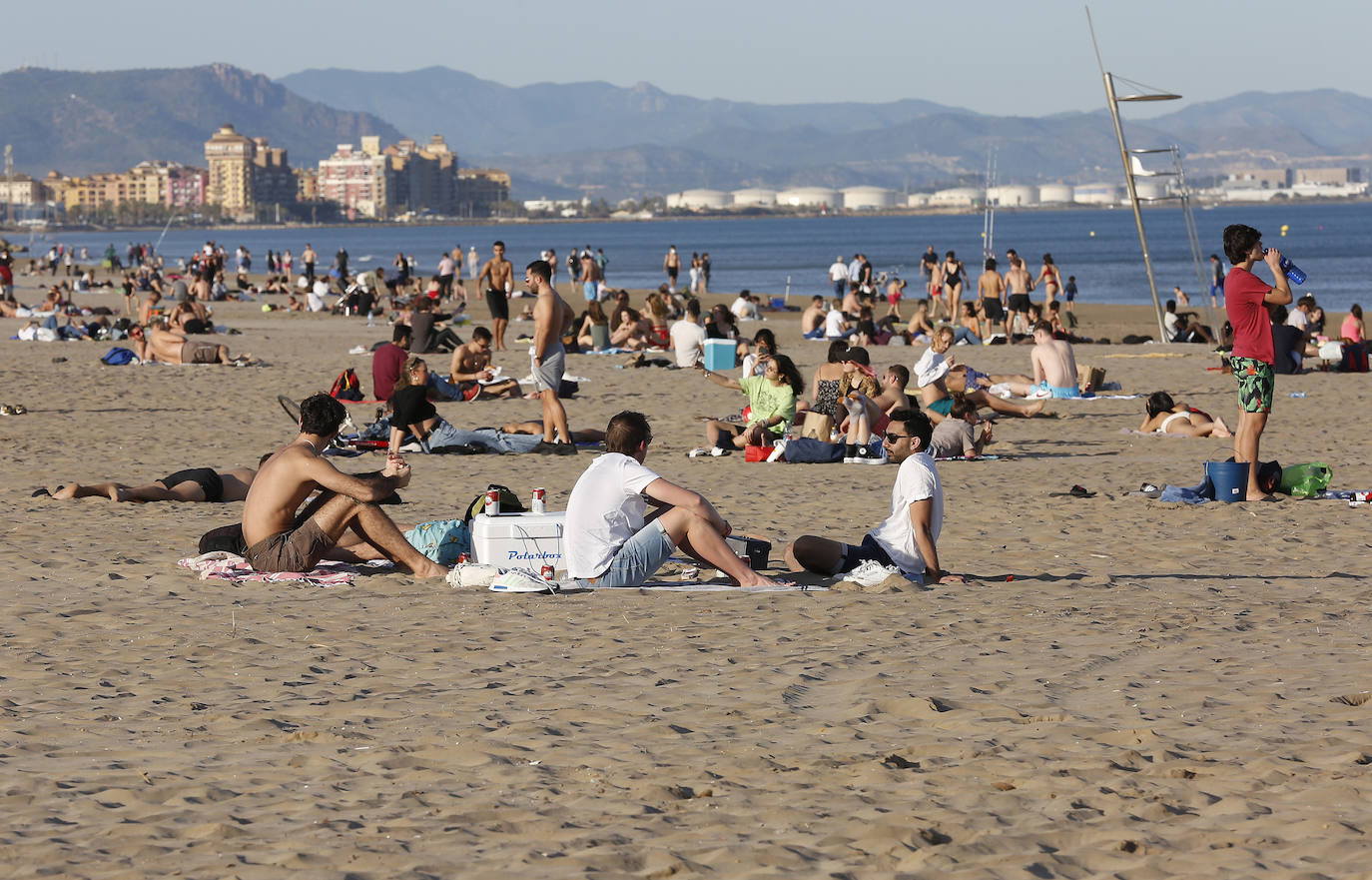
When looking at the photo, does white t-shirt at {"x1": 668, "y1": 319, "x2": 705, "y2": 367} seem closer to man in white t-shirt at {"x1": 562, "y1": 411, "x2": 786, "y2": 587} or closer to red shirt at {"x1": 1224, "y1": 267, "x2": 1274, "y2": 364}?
red shirt at {"x1": 1224, "y1": 267, "x2": 1274, "y2": 364}

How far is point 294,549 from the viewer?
7.18 meters

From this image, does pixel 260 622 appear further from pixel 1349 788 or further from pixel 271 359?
pixel 271 359

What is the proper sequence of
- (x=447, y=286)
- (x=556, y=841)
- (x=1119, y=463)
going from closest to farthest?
(x=556, y=841), (x=1119, y=463), (x=447, y=286)

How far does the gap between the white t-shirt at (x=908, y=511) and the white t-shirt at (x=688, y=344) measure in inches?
462

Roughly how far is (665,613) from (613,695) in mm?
1369

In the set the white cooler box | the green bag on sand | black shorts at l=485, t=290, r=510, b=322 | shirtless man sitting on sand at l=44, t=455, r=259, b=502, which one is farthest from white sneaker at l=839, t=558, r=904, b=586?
black shorts at l=485, t=290, r=510, b=322

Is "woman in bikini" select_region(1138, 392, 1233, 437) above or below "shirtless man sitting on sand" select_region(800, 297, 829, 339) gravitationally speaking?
below

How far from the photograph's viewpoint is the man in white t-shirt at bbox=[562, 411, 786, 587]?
22.0 ft

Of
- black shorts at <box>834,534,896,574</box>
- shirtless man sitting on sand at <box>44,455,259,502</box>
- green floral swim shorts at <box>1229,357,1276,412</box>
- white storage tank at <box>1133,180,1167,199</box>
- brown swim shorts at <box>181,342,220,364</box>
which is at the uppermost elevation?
white storage tank at <box>1133,180,1167,199</box>

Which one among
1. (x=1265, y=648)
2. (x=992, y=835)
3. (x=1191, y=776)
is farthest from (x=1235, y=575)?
(x=992, y=835)

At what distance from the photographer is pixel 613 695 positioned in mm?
5191

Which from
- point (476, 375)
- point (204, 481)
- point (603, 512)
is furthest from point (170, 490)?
point (476, 375)

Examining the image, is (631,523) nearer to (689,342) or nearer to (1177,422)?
(1177,422)

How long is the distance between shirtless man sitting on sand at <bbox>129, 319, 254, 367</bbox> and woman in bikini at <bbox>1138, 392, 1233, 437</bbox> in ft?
37.5
